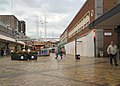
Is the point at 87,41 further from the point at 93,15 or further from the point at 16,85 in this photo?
the point at 16,85

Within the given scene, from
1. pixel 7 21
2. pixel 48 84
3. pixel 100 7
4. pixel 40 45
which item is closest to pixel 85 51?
pixel 100 7

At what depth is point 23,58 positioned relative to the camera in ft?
100

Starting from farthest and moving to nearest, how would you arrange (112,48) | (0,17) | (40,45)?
(0,17) < (40,45) < (112,48)

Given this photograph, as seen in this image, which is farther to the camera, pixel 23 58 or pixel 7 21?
pixel 7 21

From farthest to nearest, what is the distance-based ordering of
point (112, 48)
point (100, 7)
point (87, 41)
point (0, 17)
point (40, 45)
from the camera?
1. point (0, 17)
2. point (40, 45)
3. point (87, 41)
4. point (100, 7)
5. point (112, 48)

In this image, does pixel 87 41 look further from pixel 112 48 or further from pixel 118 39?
pixel 112 48

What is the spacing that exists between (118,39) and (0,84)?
83.1ft

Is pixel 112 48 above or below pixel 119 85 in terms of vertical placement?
above

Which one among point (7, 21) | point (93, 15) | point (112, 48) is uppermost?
point (7, 21)

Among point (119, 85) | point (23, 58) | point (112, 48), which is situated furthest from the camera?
point (23, 58)

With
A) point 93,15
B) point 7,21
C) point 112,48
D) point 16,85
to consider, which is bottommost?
point 16,85

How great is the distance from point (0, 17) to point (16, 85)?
103625 mm

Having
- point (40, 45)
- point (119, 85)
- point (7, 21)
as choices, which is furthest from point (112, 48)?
point (7, 21)

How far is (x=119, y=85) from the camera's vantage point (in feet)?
29.2
